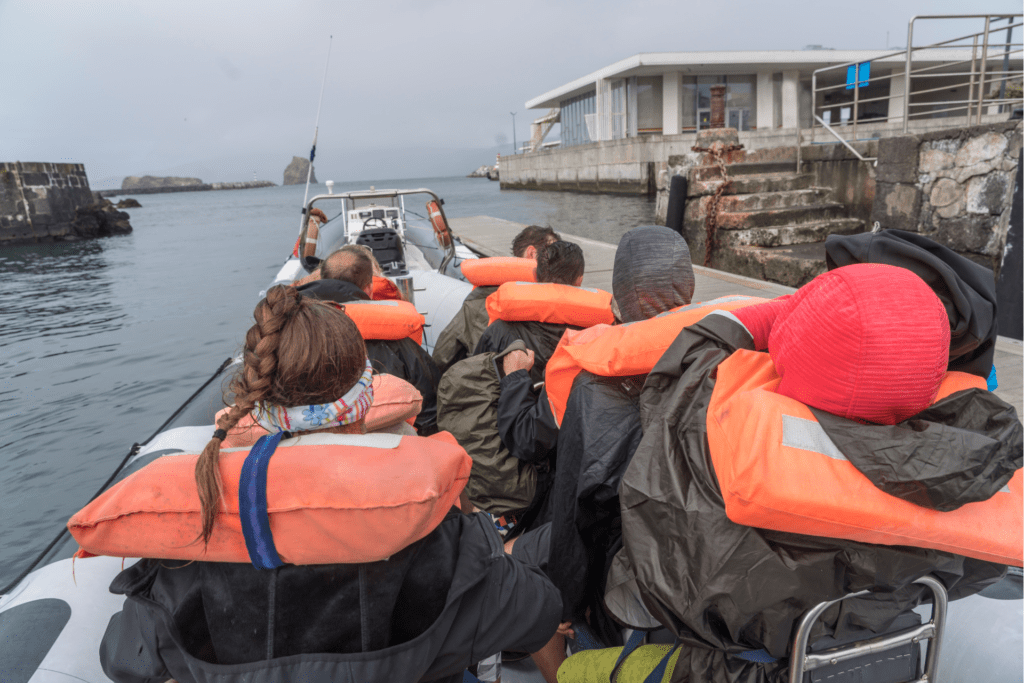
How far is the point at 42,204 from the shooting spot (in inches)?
1029

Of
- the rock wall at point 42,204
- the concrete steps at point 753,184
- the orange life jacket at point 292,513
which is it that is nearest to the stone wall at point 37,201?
the rock wall at point 42,204

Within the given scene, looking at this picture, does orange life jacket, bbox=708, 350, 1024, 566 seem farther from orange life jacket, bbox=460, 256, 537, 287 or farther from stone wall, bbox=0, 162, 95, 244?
stone wall, bbox=0, 162, 95, 244

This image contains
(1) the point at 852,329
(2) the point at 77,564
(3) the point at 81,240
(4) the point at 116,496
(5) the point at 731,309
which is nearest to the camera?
(1) the point at 852,329

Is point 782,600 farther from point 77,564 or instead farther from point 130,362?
point 130,362

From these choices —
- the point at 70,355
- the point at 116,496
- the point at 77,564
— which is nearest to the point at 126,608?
the point at 116,496

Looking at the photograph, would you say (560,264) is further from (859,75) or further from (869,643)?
(859,75)

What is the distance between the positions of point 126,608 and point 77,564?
107 cm

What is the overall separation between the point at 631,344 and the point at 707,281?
5.20m

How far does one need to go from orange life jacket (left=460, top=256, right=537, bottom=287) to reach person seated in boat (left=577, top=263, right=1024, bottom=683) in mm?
2146

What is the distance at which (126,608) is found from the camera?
1.12 m

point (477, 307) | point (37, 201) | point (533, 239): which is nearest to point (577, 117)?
point (37, 201)

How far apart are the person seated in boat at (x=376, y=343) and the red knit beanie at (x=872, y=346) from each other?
6.74 feet

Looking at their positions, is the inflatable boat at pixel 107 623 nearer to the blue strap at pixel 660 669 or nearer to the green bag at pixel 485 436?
the blue strap at pixel 660 669

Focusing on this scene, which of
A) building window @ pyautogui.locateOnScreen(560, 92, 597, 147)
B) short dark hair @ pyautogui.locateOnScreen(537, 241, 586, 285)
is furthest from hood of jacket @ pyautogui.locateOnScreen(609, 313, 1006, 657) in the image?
building window @ pyautogui.locateOnScreen(560, 92, 597, 147)
